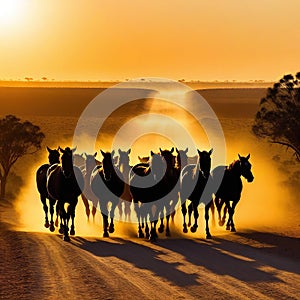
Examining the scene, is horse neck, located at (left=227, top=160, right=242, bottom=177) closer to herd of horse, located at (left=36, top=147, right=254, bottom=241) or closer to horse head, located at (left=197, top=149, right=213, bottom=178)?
herd of horse, located at (left=36, top=147, right=254, bottom=241)

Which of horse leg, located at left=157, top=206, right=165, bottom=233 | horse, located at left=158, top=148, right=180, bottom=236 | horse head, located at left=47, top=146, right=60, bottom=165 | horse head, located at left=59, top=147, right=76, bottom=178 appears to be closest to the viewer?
horse head, located at left=59, top=147, right=76, bottom=178

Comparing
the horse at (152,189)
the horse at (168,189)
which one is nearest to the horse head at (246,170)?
the horse at (168,189)

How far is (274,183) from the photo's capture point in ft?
159

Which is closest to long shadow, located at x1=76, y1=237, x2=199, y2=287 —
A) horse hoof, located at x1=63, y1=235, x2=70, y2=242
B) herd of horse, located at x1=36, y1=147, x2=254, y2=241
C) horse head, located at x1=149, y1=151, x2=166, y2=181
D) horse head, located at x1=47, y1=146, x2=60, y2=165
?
horse hoof, located at x1=63, y1=235, x2=70, y2=242

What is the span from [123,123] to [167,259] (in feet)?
351

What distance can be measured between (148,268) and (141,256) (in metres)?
1.77

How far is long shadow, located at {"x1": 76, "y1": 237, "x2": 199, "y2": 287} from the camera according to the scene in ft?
46.8

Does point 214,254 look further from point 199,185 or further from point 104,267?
point 199,185

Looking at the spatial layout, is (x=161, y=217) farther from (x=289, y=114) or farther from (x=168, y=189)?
(x=289, y=114)

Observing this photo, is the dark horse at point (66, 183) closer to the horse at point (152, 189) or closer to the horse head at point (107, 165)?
the horse head at point (107, 165)

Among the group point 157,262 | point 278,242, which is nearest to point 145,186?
point 278,242

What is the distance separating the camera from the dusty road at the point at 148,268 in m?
12.9

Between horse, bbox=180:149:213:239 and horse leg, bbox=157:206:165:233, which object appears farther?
horse leg, bbox=157:206:165:233

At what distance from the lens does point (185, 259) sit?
54.4 ft
